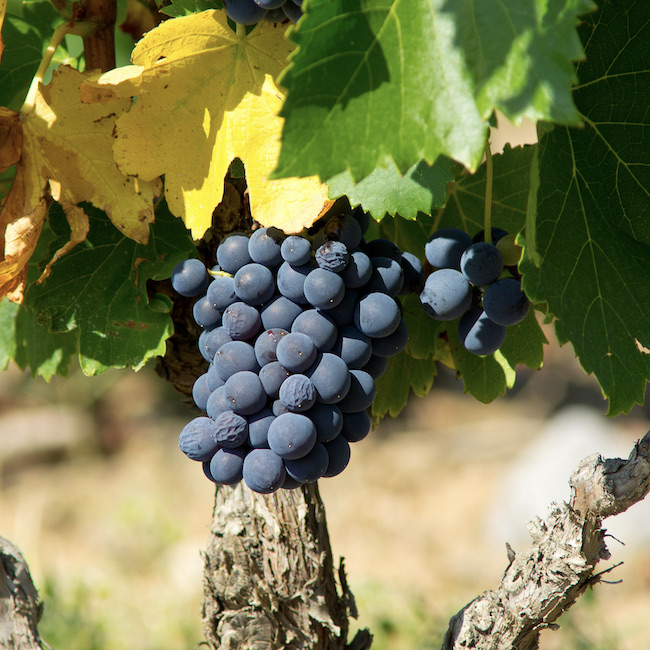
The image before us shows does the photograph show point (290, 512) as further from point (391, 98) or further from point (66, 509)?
point (66, 509)

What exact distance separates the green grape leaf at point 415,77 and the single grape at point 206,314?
0.28 m

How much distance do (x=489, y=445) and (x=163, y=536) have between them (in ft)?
6.33

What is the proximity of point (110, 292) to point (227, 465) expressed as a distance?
0.27 m

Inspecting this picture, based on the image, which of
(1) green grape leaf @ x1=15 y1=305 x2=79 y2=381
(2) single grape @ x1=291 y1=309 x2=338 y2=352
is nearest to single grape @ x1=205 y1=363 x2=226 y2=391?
(2) single grape @ x1=291 y1=309 x2=338 y2=352

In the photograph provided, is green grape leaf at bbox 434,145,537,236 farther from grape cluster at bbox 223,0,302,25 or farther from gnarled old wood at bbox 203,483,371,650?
gnarled old wood at bbox 203,483,371,650

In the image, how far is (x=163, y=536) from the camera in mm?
3445

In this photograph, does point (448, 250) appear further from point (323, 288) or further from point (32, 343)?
point (32, 343)

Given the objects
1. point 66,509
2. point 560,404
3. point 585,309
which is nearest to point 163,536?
point 66,509

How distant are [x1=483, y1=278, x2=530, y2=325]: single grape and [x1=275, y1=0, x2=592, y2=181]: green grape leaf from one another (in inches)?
7.8

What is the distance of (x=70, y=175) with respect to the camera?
79 centimetres

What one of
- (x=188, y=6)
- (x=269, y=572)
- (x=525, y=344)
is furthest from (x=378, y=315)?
(x=269, y=572)

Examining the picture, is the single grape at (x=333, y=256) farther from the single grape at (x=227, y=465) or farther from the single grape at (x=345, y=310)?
the single grape at (x=227, y=465)

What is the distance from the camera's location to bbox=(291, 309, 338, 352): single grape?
28.5 inches

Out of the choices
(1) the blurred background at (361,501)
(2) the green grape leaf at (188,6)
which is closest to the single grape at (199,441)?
(2) the green grape leaf at (188,6)
